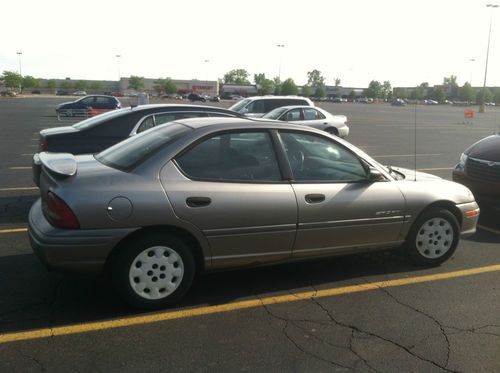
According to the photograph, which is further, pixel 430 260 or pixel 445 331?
pixel 430 260

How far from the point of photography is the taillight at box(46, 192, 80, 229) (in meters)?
3.49

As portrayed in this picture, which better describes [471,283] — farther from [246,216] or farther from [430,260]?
[246,216]

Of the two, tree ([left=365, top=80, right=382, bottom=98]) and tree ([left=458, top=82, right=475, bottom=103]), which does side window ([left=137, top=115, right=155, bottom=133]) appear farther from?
tree ([left=365, top=80, right=382, bottom=98])

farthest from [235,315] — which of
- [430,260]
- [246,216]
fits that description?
[430,260]

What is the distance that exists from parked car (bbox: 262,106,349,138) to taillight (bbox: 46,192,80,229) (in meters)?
12.1

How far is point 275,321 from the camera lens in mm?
3691

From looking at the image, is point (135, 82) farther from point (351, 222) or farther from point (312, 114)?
point (351, 222)

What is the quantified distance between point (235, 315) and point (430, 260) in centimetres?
226

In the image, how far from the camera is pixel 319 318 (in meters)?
3.77

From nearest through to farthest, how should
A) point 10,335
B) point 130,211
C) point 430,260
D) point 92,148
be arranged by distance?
1. point 10,335
2. point 130,211
3. point 430,260
4. point 92,148

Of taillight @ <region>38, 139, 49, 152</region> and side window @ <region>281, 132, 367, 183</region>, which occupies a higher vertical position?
side window @ <region>281, 132, 367, 183</region>

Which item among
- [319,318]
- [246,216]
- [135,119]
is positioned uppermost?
[135,119]

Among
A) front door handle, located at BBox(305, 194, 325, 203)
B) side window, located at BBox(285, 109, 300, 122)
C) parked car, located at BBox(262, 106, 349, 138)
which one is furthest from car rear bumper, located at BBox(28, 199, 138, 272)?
side window, located at BBox(285, 109, 300, 122)

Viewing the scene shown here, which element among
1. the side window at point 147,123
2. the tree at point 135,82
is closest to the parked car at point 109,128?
the side window at point 147,123
